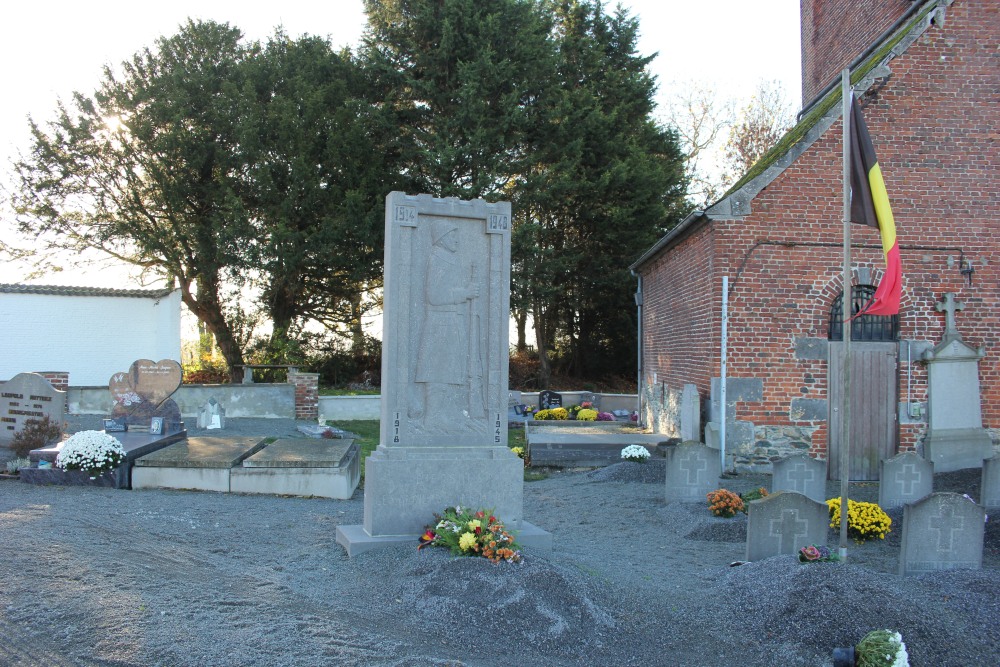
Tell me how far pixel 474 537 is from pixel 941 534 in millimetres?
4051

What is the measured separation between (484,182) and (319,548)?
17.4 meters

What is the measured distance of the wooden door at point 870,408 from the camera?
12875mm

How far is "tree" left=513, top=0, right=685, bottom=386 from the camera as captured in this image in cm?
2500

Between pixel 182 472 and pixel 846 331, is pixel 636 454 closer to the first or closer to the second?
pixel 846 331

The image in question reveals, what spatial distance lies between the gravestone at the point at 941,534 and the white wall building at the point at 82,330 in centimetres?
2030

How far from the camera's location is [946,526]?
22.1ft

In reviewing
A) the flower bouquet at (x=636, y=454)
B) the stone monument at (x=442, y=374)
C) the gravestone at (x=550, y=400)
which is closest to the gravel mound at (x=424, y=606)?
the stone monument at (x=442, y=374)

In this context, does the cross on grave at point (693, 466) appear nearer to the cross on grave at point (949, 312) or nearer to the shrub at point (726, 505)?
the shrub at point (726, 505)

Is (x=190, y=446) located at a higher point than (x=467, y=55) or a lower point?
lower

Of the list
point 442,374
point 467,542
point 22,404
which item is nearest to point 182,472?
point 22,404

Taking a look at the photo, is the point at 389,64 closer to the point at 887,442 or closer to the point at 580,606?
the point at 887,442

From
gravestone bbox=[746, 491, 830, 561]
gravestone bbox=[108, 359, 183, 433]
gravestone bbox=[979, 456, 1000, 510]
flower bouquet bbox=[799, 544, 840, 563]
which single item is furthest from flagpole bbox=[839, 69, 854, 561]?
gravestone bbox=[108, 359, 183, 433]

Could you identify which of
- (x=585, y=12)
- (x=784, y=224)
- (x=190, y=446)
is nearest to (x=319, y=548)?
(x=190, y=446)

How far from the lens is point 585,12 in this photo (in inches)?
1133
